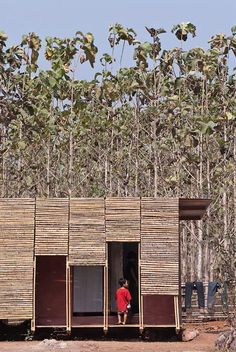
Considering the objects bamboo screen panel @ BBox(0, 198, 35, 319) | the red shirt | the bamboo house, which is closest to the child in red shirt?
the red shirt

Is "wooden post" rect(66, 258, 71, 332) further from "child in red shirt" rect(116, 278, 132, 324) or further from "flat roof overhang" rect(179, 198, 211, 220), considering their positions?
"flat roof overhang" rect(179, 198, 211, 220)

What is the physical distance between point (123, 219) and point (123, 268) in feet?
5.71

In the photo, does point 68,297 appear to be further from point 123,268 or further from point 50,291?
point 123,268

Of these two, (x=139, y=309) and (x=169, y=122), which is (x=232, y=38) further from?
(x=139, y=309)

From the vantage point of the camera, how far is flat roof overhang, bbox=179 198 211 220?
1841 cm

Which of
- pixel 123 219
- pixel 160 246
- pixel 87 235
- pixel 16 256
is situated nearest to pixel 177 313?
pixel 160 246

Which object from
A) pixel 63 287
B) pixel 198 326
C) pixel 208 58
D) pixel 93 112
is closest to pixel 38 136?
pixel 93 112

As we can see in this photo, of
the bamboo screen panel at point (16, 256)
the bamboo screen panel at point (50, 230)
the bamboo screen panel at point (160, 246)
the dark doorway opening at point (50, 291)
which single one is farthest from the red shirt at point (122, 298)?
the bamboo screen panel at point (16, 256)

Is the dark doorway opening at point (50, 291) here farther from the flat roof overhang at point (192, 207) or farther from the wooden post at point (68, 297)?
the flat roof overhang at point (192, 207)

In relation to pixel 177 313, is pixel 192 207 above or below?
above

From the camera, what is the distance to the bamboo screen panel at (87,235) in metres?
18.5

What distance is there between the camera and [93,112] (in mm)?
34062

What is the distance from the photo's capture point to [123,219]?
1847cm

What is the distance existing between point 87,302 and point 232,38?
42.8 feet
